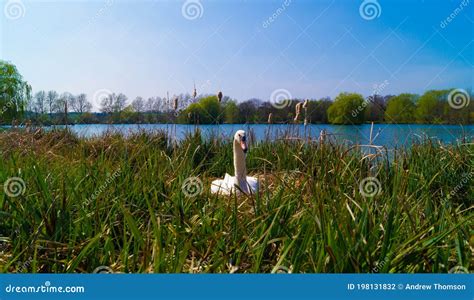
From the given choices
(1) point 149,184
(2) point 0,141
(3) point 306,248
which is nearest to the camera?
(3) point 306,248

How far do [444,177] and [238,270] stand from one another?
12.6ft

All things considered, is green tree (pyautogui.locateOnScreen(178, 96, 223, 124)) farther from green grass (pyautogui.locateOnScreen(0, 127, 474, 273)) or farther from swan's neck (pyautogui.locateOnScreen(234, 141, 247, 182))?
green grass (pyautogui.locateOnScreen(0, 127, 474, 273))

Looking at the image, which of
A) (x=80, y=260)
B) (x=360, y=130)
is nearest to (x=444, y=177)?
(x=360, y=130)

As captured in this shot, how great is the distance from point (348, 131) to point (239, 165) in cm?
266

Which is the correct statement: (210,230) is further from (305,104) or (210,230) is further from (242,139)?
(305,104)

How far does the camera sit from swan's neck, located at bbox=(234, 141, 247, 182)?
527 centimetres

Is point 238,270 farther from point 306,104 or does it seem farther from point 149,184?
point 306,104

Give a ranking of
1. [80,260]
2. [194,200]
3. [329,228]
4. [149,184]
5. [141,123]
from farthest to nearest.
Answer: [141,123] < [149,184] < [194,200] < [80,260] < [329,228]

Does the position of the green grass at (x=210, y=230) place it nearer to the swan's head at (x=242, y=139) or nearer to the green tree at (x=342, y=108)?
the swan's head at (x=242, y=139)

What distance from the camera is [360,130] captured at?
6547 millimetres

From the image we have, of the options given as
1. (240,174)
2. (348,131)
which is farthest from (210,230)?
(348,131)

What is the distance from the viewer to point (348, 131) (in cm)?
712

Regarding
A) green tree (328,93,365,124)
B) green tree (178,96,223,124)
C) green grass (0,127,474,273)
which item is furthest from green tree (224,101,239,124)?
green grass (0,127,474,273)

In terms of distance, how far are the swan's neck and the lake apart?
1.14 m
